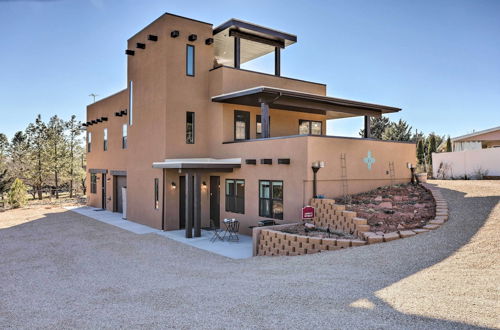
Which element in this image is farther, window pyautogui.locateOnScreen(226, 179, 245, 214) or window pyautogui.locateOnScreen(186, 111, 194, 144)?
window pyautogui.locateOnScreen(186, 111, 194, 144)

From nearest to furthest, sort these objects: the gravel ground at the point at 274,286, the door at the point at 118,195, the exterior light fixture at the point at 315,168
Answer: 1. the gravel ground at the point at 274,286
2. the exterior light fixture at the point at 315,168
3. the door at the point at 118,195

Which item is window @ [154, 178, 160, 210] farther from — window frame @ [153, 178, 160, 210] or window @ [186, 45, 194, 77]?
window @ [186, 45, 194, 77]

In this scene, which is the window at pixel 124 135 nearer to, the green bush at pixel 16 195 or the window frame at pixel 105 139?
the window frame at pixel 105 139

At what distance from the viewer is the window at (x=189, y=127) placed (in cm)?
1553

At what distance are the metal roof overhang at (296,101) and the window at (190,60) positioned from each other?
1.66 m

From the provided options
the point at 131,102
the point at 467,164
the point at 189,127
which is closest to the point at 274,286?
the point at 189,127

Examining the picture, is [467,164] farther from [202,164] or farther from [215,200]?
[202,164]

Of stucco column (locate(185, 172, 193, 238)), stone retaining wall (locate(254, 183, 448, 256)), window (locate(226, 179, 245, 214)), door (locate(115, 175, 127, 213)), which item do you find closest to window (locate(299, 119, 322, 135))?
window (locate(226, 179, 245, 214))

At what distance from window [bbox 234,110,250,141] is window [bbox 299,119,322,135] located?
3.50 m

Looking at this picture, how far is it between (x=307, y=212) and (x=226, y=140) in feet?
19.1

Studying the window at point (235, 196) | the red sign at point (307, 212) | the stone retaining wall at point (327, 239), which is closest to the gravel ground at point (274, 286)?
the stone retaining wall at point (327, 239)

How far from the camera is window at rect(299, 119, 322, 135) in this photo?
18.4 m

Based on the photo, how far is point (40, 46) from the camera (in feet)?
73.2

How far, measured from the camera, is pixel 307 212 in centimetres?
1078
